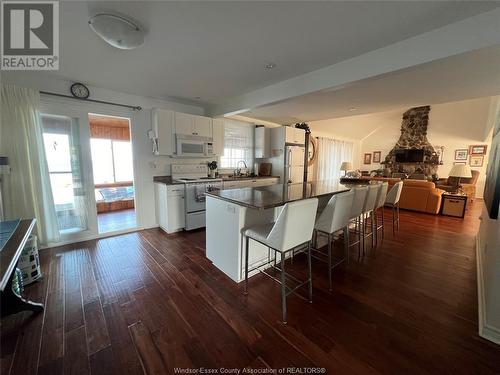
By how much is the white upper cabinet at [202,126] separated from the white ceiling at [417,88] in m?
1.21

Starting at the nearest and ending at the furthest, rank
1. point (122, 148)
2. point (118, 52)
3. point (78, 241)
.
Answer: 1. point (118, 52)
2. point (78, 241)
3. point (122, 148)

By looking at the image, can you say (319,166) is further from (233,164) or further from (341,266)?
(341,266)

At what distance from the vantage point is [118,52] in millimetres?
2197

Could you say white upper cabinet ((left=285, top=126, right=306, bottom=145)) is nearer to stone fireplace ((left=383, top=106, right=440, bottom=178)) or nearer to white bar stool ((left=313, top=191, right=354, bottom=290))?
white bar stool ((left=313, top=191, right=354, bottom=290))

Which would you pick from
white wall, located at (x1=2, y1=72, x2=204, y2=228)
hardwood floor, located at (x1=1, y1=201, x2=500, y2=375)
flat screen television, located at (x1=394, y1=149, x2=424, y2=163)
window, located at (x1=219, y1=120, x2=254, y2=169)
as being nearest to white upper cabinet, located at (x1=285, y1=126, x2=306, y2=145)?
window, located at (x1=219, y1=120, x2=254, y2=169)

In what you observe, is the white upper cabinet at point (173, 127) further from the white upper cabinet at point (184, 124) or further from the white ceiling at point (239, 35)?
the white ceiling at point (239, 35)

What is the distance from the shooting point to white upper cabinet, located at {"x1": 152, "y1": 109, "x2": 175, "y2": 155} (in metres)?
3.60

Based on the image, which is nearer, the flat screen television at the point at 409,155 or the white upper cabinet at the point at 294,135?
the white upper cabinet at the point at 294,135

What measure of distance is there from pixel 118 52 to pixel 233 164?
3227mm

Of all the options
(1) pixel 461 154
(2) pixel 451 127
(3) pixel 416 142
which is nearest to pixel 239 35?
(3) pixel 416 142

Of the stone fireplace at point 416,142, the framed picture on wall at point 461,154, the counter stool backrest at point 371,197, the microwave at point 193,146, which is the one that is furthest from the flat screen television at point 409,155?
the microwave at point 193,146

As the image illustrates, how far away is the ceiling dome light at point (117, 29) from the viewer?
159cm

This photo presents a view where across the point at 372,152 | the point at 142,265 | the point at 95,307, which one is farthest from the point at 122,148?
the point at 372,152

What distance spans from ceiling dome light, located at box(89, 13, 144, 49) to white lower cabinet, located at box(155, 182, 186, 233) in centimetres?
214
